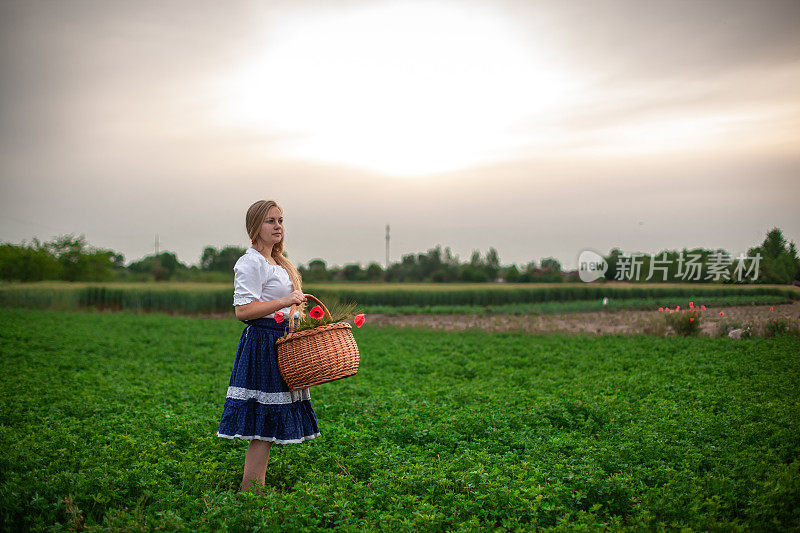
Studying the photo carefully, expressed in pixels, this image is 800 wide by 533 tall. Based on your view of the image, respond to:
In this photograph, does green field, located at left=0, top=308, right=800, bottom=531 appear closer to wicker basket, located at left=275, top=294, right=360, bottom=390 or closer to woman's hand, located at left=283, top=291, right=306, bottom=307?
wicker basket, located at left=275, top=294, right=360, bottom=390

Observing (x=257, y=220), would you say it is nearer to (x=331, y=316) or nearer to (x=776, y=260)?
(x=331, y=316)

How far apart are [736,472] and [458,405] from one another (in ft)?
11.2

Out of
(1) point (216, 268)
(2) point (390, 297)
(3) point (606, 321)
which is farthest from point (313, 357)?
(1) point (216, 268)

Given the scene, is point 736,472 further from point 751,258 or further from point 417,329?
point 417,329

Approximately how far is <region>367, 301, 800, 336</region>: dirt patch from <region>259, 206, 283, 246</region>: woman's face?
1290cm

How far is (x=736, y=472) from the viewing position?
197 inches

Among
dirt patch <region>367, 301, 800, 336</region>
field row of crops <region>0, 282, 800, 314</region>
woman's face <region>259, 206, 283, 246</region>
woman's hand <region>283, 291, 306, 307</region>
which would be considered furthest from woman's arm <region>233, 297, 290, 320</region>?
field row of crops <region>0, 282, 800, 314</region>

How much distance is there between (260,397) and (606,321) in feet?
58.0

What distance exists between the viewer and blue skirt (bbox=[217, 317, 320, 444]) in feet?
13.9

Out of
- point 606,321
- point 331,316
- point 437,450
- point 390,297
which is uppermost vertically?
point 331,316

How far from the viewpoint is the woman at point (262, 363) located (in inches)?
166

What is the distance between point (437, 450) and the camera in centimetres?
582

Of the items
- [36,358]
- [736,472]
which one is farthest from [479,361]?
[36,358]

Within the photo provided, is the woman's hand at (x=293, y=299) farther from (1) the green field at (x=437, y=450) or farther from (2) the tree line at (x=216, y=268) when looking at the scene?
(2) the tree line at (x=216, y=268)
